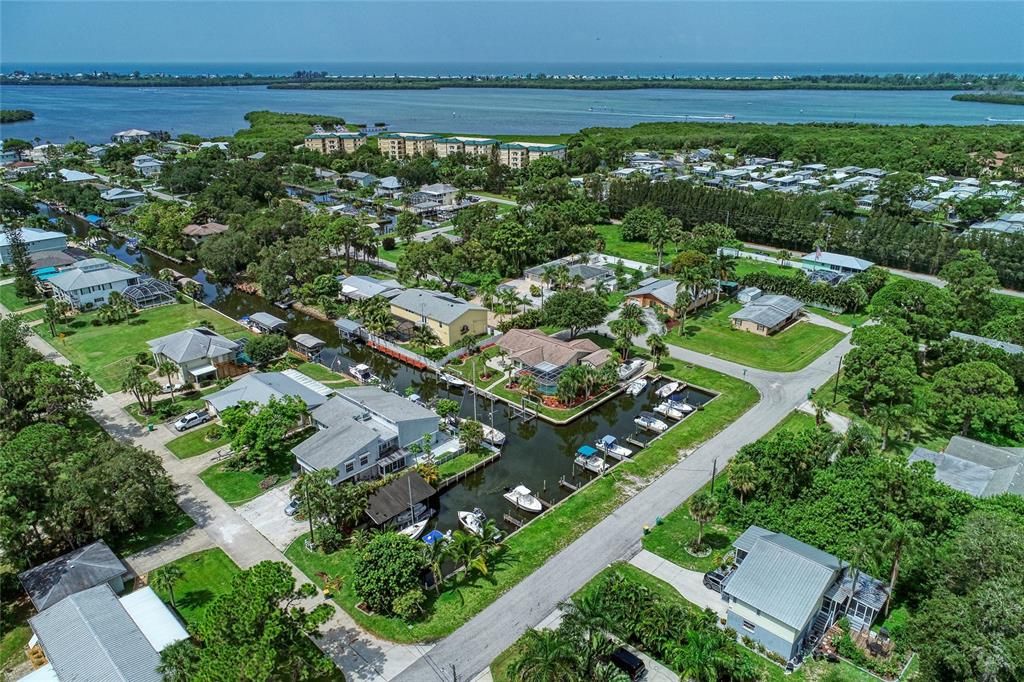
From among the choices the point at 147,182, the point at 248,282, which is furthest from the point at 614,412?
the point at 147,182

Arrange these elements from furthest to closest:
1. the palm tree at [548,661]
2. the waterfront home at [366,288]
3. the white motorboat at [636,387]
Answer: the waterfront home at [366,288] < the white motorboat at [636,387] < the palm tree at [548,661]

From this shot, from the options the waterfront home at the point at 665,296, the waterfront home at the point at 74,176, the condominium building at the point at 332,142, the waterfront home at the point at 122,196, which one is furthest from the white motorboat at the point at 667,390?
the condominium building at the point at 332,142

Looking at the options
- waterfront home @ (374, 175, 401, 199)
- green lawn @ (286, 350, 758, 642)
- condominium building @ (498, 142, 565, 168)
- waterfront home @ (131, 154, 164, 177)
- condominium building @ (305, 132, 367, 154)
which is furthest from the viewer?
condominium building @ (305, 132, 367, 154)

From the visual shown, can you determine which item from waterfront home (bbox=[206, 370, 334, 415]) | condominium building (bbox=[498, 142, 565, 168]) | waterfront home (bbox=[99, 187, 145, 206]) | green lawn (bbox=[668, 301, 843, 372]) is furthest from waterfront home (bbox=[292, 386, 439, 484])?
condominium building (bbox=[498, 142, 565, 168])

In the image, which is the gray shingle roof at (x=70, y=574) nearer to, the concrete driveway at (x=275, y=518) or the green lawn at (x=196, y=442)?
the concrete driveway at (x=275, y=518)

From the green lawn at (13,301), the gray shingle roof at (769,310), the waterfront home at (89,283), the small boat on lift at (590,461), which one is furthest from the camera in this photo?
the green lawn at (13,301)

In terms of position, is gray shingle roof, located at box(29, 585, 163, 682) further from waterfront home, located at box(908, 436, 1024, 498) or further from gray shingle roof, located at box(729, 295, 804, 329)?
gray shingle roof, located at box(729, 295, 804, 329)

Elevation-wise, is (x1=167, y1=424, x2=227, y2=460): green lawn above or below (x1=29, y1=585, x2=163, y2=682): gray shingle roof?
below
